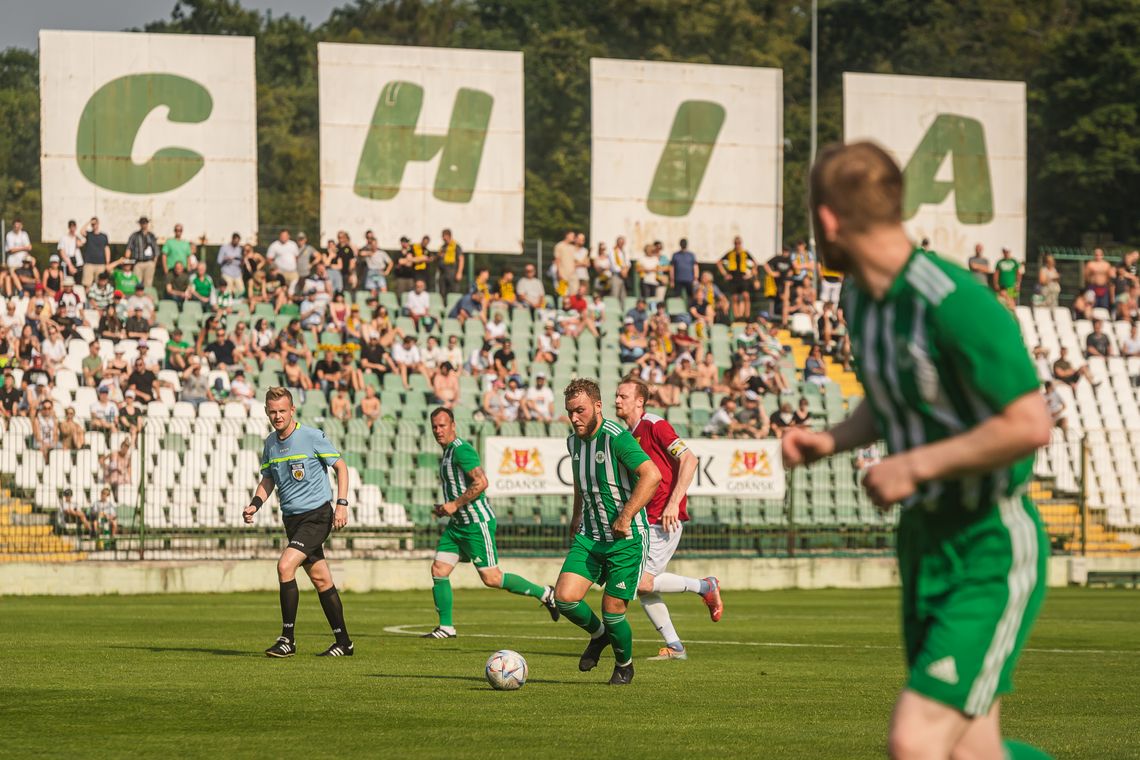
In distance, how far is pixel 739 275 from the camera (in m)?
33.2

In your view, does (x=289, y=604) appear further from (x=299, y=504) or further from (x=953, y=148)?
(x=953, y=148)

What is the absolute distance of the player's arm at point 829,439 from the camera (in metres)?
4.73

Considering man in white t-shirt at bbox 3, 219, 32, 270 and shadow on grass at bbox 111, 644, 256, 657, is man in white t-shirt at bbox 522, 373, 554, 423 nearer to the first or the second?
man in white t-shirt at bbox 3, 219, 32, 270

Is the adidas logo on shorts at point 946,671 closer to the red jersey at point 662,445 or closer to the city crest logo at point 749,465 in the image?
the red jersey at point 662,445

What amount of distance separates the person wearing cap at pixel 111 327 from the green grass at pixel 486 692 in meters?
9.50

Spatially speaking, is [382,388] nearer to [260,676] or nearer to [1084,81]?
[260,676]

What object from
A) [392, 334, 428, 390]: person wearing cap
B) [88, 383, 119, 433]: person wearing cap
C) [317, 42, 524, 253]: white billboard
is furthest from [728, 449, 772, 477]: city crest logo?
[317, 42, 524, 253]: white billboard

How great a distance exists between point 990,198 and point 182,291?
16668 mm

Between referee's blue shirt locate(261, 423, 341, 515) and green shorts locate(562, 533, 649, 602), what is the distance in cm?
272

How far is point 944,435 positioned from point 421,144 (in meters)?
28.9

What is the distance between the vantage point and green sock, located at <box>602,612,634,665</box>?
453 inches

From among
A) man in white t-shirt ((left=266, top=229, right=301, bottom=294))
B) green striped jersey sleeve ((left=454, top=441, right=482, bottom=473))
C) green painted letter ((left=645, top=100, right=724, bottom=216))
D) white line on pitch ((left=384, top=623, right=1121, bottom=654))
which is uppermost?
green painted letter ((left=645, top=100, right=724, bottom=216))

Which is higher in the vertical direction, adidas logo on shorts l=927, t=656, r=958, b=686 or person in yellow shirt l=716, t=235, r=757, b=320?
person in yellow shirt l=716, t=235, r=757, b=320

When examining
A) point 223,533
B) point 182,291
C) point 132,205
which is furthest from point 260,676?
point 132,205
